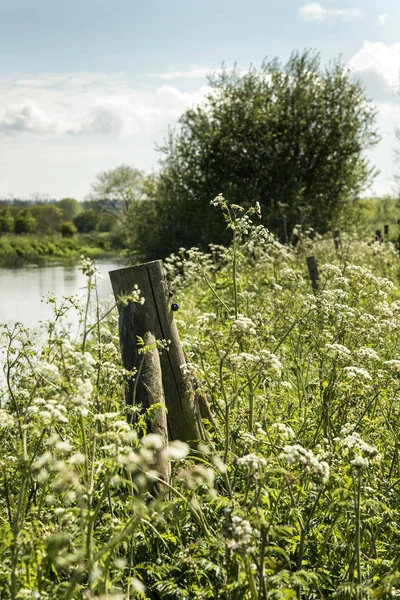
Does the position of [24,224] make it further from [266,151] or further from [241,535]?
[241,535]

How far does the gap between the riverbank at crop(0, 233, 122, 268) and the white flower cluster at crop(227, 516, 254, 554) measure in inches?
1727

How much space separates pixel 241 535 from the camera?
2170mm

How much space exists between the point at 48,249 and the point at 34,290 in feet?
96.8

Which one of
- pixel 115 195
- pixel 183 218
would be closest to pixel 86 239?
pixel 115 195

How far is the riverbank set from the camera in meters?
50.3

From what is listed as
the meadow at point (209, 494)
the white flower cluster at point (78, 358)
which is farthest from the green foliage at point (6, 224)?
the white flower cluster at point (78, 358)

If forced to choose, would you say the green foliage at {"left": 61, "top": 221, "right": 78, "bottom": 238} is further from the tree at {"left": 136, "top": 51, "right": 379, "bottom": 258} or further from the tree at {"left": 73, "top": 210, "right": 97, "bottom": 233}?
the tree at {"left": 136, "top": 51, "right": 379, "bottom": 258}

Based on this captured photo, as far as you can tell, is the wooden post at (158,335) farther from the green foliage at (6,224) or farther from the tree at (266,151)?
the green foliage at (6,224)

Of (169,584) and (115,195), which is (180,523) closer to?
(169,584)

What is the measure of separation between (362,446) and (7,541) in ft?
4.92

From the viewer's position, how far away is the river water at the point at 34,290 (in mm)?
18906

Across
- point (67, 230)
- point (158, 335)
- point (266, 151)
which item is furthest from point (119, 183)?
point (158, 335)

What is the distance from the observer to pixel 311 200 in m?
29.6

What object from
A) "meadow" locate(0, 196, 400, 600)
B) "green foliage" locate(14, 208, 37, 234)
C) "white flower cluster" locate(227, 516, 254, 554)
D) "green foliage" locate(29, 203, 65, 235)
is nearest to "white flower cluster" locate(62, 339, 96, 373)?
"meadow" locate(0, 196, 400, 600)
